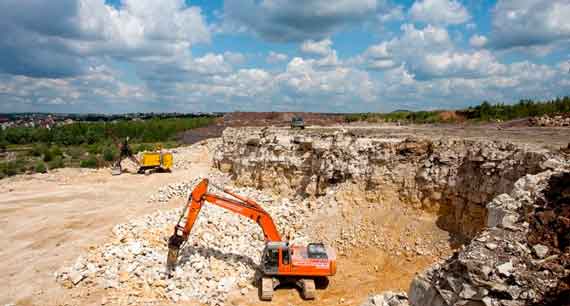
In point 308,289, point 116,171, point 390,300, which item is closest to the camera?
point 390,300

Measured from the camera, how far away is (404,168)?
15008 millimetres

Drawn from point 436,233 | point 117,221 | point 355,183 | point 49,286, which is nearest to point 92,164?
point 117,221

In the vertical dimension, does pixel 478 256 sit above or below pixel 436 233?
above

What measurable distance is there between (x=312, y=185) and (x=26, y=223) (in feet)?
44.2

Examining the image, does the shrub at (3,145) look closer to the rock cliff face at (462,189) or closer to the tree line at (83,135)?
the tree line at (83,135)

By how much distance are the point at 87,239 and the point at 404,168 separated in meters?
13.0

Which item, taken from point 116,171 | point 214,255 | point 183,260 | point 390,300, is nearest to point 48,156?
point 116,171

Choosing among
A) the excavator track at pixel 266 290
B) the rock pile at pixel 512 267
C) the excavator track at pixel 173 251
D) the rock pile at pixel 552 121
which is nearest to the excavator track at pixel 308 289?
the excavator track at pixel 266 290

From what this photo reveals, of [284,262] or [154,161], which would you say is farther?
[154,161]

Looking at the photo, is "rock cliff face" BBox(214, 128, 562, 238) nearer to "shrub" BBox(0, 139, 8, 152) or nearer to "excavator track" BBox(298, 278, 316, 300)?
"excavator track" BBox(298, 278, 316, 300)

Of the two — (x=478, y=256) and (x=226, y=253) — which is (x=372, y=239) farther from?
(x=478, y=256)

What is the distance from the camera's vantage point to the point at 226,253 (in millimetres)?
13812

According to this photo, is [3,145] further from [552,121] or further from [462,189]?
[552,121]

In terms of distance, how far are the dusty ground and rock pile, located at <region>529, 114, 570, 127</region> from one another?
4419mm
